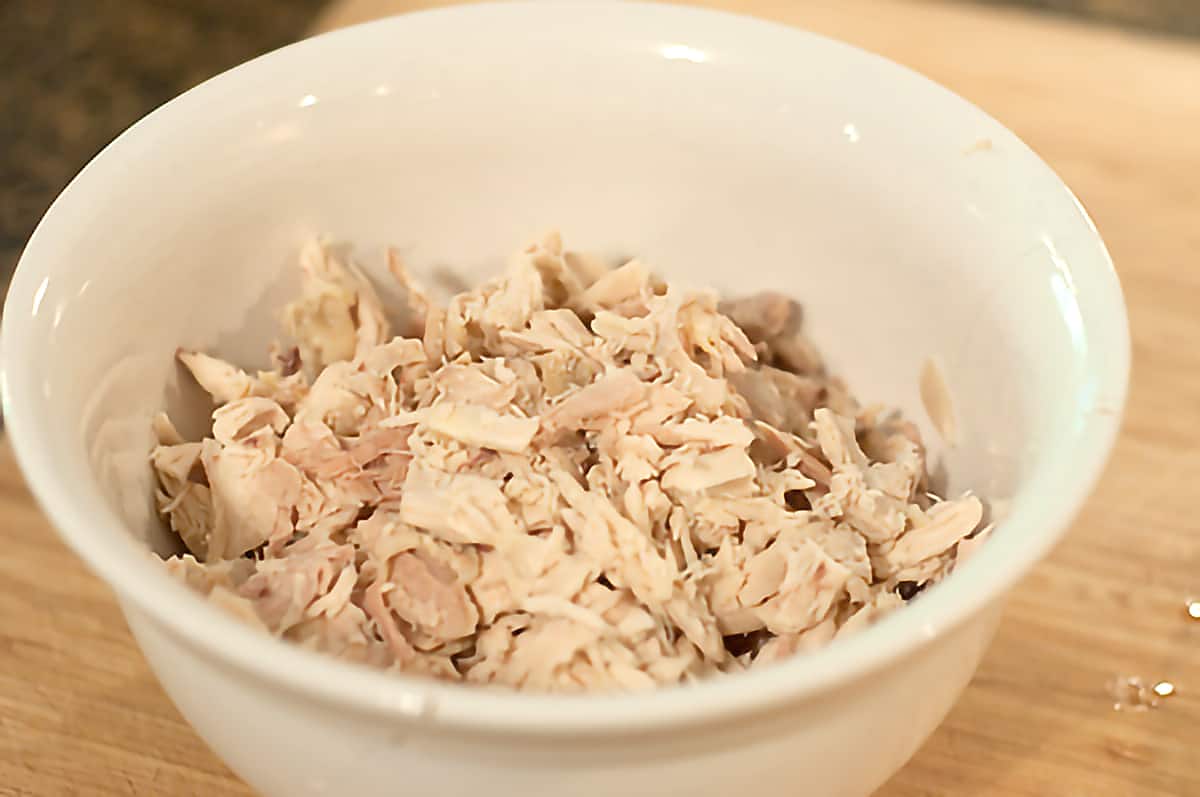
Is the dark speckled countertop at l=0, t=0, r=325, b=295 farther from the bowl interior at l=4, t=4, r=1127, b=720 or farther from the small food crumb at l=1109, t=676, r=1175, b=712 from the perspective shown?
the small food crumb at l=1109, t=676, r=1175, b=712

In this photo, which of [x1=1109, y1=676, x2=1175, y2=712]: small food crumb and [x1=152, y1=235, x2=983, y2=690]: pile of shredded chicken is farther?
[x1=1109, y1=676, x2=1175, y2=712]: small food crumb

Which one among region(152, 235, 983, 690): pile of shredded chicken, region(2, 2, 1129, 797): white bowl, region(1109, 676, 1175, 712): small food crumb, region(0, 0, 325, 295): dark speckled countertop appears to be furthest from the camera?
region(0, 0, 325, 295): dark speckled countertop

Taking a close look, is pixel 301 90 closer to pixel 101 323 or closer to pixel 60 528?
pixel 101 323

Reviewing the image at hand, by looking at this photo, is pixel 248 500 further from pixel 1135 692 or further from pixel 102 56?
pixel 102 56

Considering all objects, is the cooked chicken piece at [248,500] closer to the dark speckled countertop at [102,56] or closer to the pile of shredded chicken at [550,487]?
the pile of shredded chicken at [550,487]

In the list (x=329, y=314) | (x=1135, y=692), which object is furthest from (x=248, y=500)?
(x=1135, y=692)

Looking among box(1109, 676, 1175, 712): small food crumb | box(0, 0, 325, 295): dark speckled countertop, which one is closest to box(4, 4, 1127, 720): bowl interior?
box(1109, 676, 1175, 712): small food crumb

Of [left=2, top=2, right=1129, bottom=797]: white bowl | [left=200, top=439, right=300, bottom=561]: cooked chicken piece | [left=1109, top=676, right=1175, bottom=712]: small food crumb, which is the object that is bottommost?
[left=1109, top=676, right=1175, bottom=712]: small food crumb
